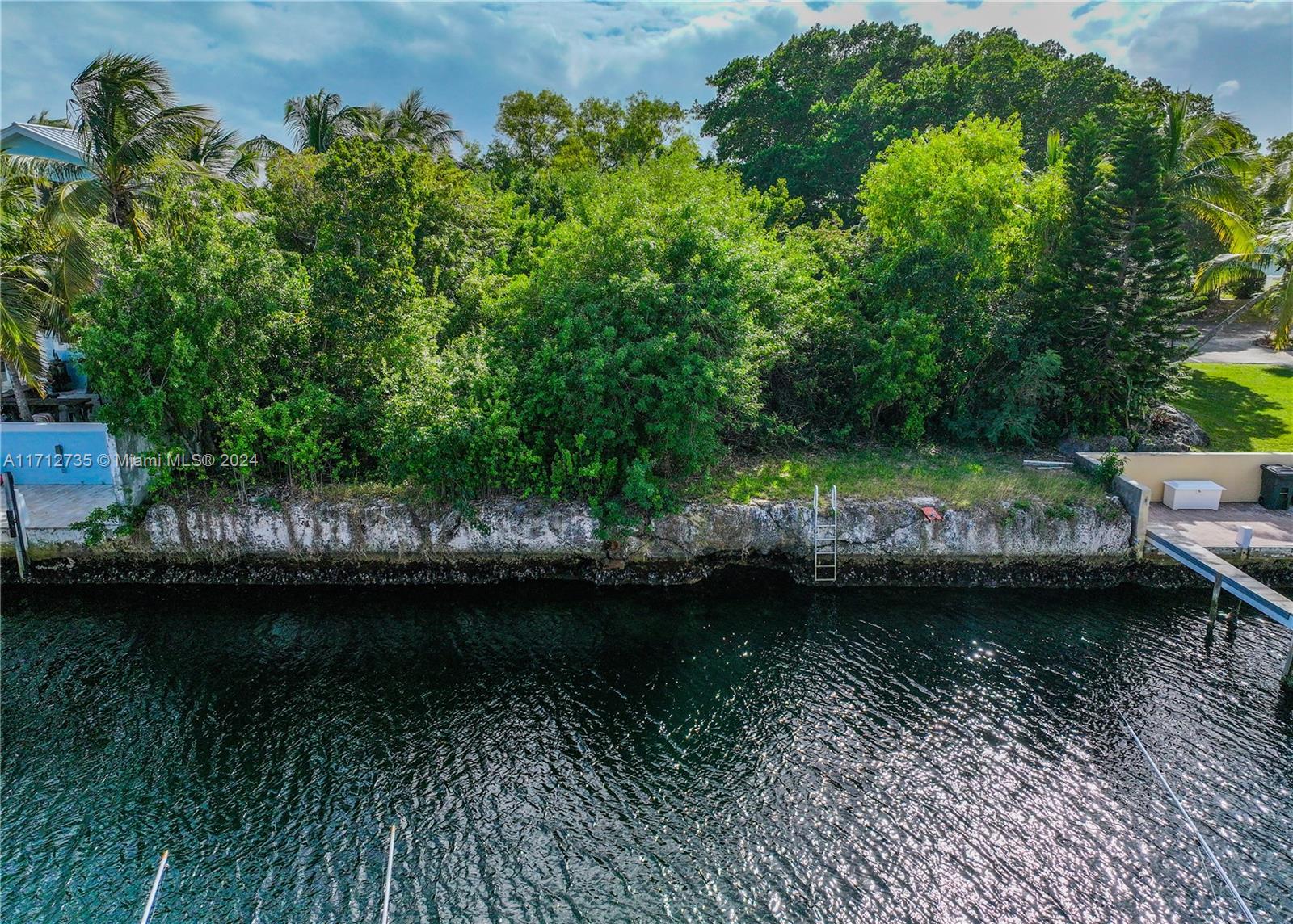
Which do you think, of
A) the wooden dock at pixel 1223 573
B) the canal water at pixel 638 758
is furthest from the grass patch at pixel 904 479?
the canal water at pixel 638 758

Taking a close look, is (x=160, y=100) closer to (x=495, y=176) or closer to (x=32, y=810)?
(x=495, y=176)

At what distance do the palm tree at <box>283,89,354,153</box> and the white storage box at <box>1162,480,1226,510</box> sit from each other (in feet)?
116

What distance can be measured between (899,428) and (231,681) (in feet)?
70.4

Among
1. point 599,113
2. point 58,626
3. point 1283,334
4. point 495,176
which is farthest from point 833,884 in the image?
point 599,113

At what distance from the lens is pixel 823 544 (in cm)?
2097

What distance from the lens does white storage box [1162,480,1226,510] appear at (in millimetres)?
22172

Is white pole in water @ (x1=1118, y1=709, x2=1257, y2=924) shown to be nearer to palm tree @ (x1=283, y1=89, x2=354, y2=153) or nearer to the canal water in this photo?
the canal water

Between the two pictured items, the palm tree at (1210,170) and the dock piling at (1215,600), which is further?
the palm tree at (1210,170)

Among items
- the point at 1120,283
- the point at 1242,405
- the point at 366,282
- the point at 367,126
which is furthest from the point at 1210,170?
the point at 367,126

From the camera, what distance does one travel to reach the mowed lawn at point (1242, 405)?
997 inches

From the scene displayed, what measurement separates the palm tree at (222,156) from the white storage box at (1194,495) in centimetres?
3324

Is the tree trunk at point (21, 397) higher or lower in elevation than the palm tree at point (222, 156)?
lower

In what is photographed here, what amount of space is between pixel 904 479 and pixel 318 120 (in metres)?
29.6

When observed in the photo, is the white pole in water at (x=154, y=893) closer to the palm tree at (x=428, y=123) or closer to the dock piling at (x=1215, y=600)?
the dock piling at (x=1215, y=600)
